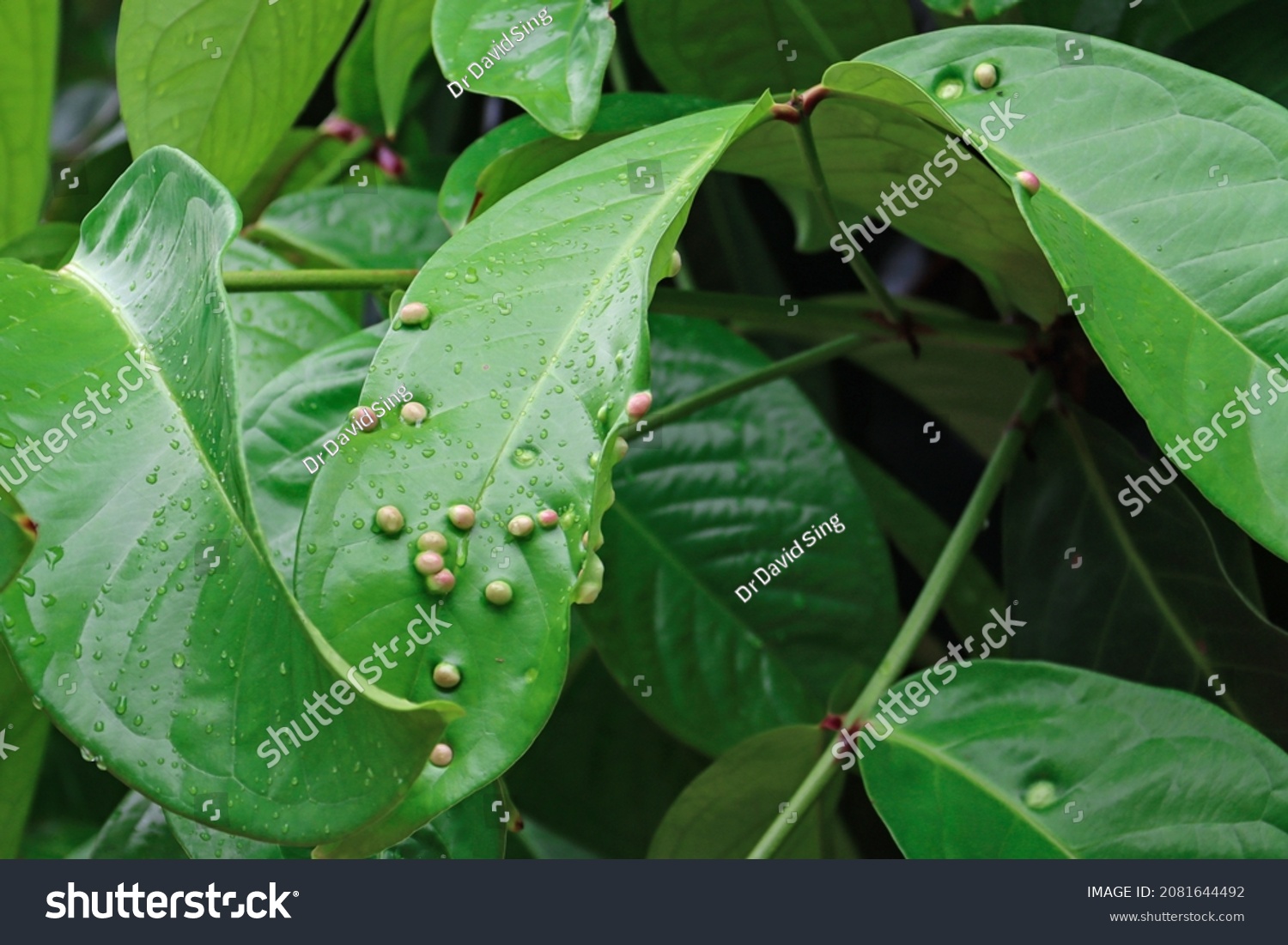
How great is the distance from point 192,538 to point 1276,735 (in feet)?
1.85

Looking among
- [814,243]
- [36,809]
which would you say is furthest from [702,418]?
[36,809]

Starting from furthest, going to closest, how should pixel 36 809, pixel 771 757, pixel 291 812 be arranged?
pixel 36 809 → pixel 771 757 → pixel 291 812

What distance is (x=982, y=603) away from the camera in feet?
2.53

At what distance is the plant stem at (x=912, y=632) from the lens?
1.69 ft

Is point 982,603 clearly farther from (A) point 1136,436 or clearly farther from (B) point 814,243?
(B) point 814,243

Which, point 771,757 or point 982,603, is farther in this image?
point 982,603

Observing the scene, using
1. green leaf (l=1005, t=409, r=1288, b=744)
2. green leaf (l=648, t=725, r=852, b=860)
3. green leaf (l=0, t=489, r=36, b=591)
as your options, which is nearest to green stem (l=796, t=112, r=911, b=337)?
green leaf (l=1005, t=409, r=1288, b=744)

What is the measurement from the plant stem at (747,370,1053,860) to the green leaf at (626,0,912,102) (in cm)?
25

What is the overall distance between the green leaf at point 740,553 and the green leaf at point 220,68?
0.88 ft

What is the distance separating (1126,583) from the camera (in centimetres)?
65

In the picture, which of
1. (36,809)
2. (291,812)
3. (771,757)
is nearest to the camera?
(291,812)

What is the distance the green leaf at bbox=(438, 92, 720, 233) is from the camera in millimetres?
516

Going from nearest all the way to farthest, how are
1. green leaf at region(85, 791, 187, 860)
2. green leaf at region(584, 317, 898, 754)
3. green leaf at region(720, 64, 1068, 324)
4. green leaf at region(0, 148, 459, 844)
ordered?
green leaf at region(0, 148, 459, 844)
green leaf at region(720, 64, 1068, 324)
green leaf at region(85, 791, 187, 860)
green leaf at region(584, 317, 898, 754)

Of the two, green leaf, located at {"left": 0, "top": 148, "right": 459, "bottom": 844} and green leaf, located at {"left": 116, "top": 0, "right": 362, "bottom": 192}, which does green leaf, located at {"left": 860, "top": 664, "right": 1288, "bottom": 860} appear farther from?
green leaf, located at {"left": 116, "top": 0, "right": 362, "bottom": 192}
